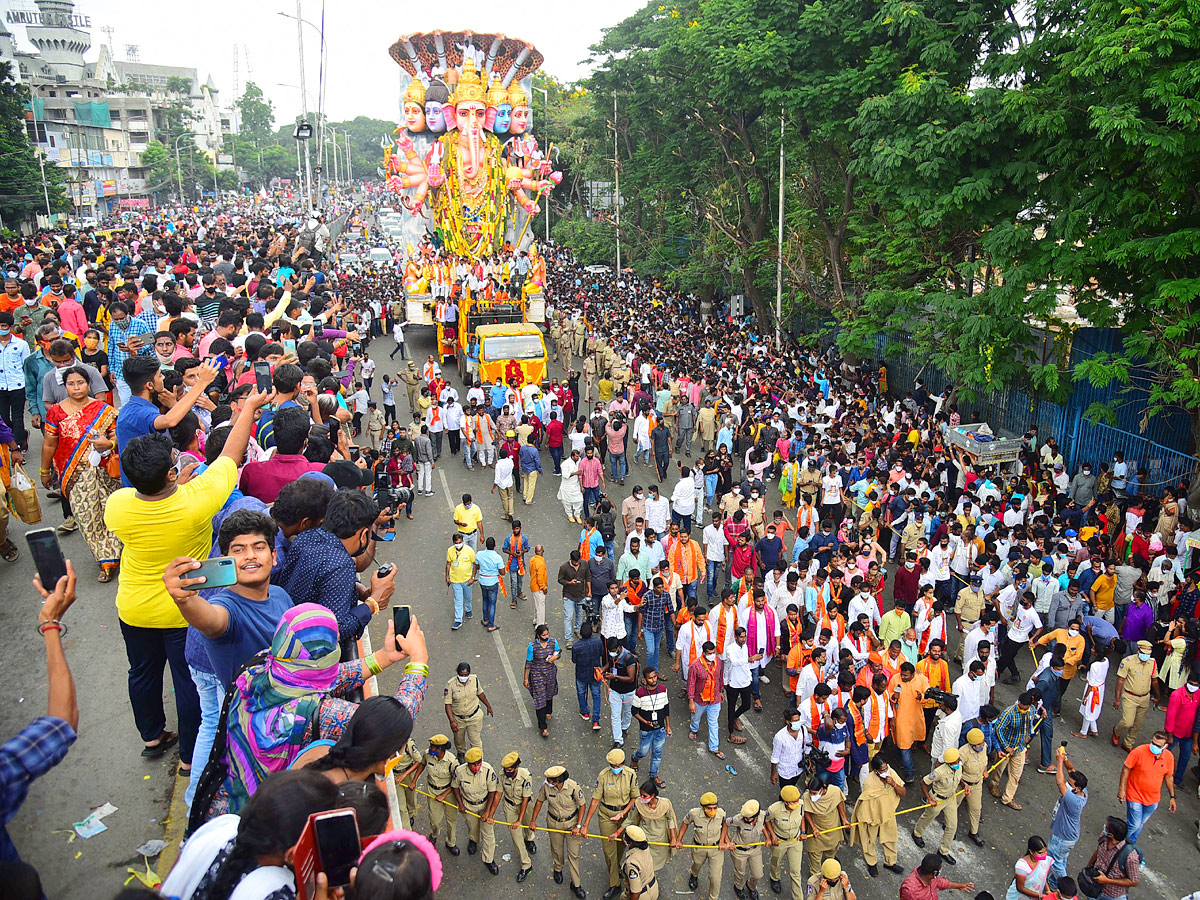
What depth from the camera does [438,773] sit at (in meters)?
6.96

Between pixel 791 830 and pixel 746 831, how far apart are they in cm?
35

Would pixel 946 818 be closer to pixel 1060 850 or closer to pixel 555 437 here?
pixel 1060 850

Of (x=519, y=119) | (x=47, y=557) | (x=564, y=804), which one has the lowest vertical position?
(x=564, y=804)

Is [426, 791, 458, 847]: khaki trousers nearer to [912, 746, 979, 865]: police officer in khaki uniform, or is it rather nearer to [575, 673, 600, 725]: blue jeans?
[575, 673, 600, 725]: blue jeans

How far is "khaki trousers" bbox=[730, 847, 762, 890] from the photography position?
6.82m

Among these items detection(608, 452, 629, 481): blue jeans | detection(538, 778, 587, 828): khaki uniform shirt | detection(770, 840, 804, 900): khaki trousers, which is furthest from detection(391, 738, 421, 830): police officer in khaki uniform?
detection(608, 452, 629, 481): blue jeans

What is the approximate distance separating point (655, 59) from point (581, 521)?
1875cm

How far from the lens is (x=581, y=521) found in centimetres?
1410

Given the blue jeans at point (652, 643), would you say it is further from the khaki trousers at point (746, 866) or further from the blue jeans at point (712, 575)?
the khaki trousers at point (746, 866)

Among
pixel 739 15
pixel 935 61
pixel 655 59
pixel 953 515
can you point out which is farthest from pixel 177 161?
pixel 953 515

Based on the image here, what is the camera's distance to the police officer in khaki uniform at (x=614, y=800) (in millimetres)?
6781

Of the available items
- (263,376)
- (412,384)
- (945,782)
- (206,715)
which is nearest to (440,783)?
(206,715)

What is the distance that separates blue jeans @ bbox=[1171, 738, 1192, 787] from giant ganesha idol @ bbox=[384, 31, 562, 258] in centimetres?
2139

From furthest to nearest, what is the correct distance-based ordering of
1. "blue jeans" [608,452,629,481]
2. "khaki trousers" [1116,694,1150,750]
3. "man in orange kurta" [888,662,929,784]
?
"blue jeans" [608,452,629,481] → "khaki trousers" [1116,694,1150,750] → "man in orange kurta" [888,662,929,784]
